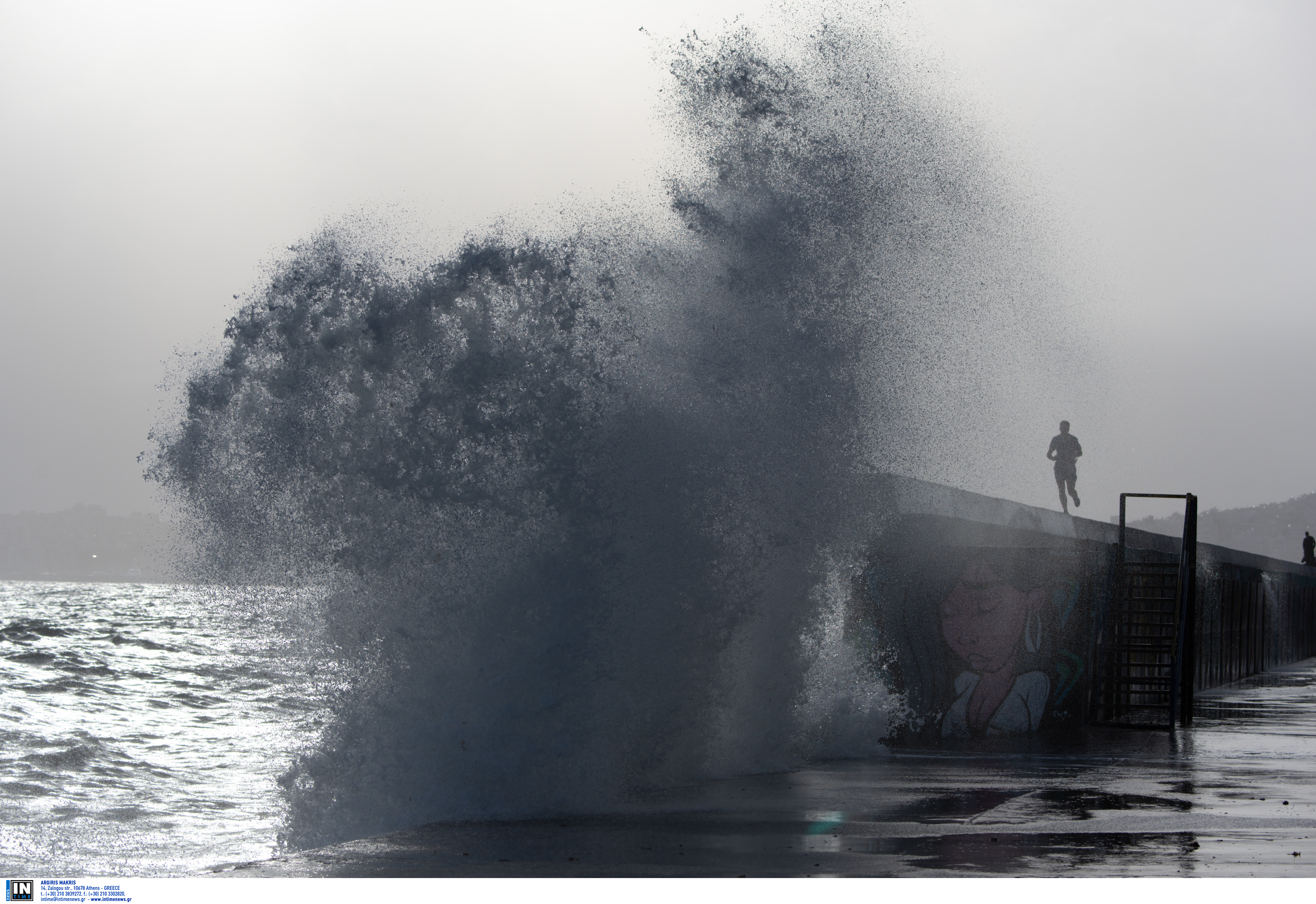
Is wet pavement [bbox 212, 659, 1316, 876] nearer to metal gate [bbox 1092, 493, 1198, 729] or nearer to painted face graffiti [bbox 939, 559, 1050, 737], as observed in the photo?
painted face graffiti [bbox 939, 559, 1050, 737]

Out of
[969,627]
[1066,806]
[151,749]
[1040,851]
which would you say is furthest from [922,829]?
[151,749]

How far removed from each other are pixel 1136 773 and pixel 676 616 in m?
4.06

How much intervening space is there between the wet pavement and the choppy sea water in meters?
3.06

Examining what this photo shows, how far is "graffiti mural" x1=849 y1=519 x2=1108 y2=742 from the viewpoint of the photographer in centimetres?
1272

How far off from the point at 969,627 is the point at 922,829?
607 centimetres

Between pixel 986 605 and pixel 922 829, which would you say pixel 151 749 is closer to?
pixel 986 605

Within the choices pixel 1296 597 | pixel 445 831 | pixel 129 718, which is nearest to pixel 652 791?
pixel 445 831

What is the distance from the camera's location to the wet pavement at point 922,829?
6176 millimetres

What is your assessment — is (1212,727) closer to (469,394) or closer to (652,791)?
(652,791)

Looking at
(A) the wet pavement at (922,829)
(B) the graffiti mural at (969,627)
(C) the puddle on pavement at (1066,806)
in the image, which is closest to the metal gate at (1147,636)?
(B) the graffiti mural at (969,627)

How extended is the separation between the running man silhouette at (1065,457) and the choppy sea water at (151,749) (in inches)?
419

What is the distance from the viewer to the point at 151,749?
57.4ft

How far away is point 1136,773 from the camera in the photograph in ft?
33.2

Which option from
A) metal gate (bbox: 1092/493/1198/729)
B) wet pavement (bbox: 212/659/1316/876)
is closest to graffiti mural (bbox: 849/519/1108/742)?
A: metal gate (bbox: 1092/493/1198/729)
